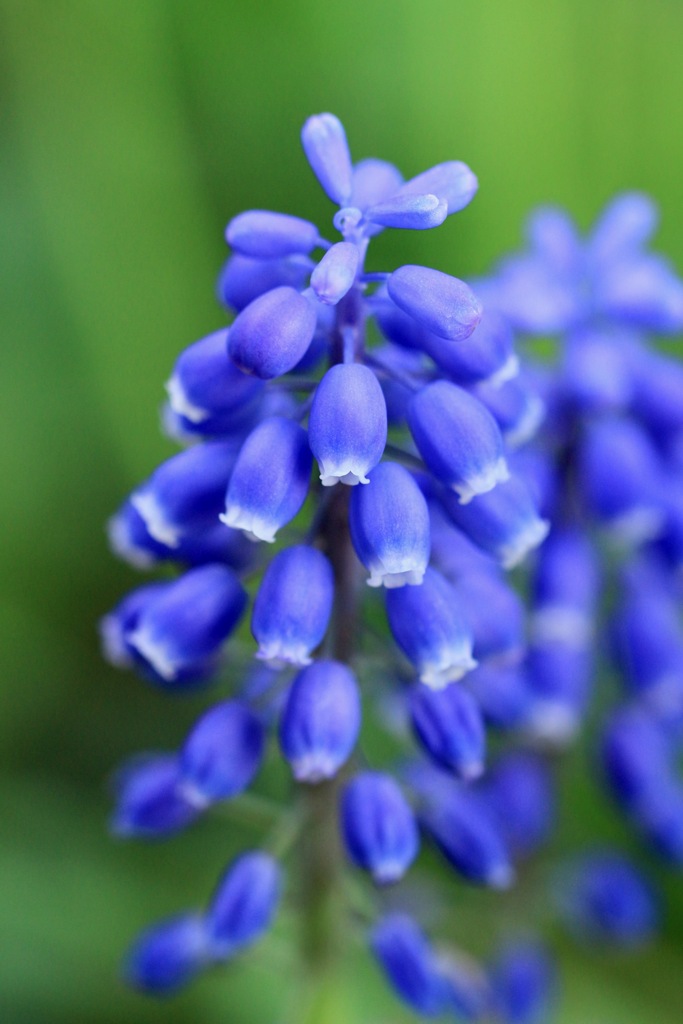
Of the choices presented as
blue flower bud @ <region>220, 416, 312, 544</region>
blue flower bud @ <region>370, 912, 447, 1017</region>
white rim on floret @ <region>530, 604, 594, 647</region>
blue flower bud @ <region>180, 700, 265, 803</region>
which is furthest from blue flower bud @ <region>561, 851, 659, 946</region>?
blue flower bud @ <region>220, 416, 312, 544</region>

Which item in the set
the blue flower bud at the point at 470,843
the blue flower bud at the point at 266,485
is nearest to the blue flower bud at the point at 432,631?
the blue flower bud at the point at 266,485

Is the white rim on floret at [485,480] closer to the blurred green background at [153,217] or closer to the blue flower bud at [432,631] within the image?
the blue flower bud at [432,631]

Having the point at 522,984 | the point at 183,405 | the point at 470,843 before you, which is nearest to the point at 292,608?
the point at 183,405

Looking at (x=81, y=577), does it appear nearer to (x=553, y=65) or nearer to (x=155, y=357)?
(x=155, y=357)

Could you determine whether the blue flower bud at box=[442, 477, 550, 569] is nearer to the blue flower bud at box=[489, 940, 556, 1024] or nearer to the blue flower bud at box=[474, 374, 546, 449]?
the blue flower bud at box=[474, 374, 546, 449]

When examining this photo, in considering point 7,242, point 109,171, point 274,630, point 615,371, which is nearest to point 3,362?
point 7,242
